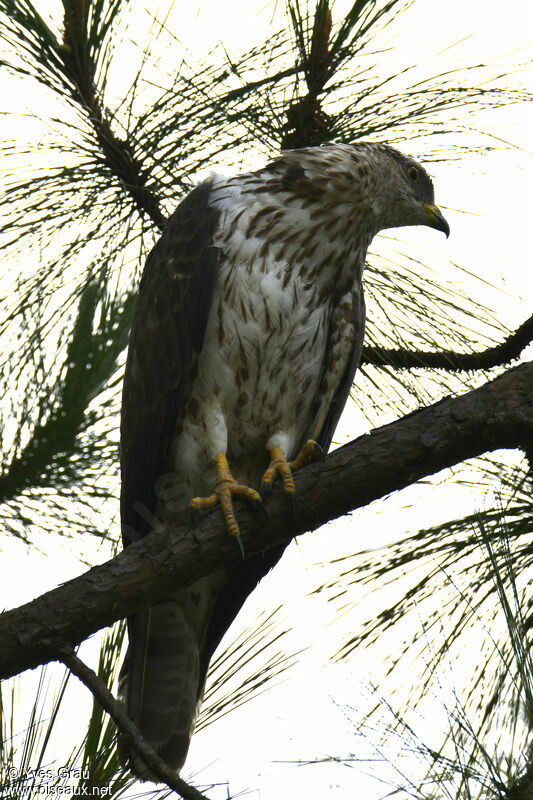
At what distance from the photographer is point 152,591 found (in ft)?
9.11

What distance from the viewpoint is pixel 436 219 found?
4004 mm

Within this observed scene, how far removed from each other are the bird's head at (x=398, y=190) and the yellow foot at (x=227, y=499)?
1313 millimetres

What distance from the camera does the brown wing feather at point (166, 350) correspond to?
345 centimetres

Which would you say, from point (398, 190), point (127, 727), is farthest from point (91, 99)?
point (127, 727)

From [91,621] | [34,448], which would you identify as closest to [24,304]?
[34,448]

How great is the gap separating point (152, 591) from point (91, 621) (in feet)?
0.60

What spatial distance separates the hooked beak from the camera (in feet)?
13.1

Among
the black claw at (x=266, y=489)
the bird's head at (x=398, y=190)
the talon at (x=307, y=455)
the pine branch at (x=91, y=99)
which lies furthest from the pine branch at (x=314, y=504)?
the bird's head at (x=398, y=190)

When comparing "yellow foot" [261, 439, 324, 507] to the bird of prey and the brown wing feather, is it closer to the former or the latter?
the bird of prey

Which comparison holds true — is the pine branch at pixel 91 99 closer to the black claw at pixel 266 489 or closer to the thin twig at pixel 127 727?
the black claw at pixel 266 489

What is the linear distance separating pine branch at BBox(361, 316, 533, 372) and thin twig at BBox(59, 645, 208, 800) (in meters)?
1.57

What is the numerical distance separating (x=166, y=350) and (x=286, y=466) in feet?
2.10

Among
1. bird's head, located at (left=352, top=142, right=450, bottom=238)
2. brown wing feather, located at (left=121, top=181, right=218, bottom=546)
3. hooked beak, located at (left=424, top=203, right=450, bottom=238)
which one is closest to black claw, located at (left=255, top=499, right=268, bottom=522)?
brown wing feather, located at (left=121, top=181, right=218, bottom=546)

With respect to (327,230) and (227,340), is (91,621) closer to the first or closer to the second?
(227,340)
